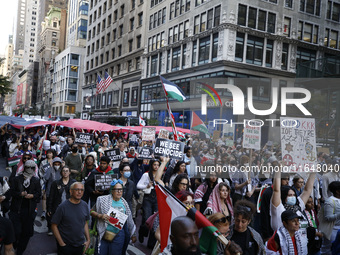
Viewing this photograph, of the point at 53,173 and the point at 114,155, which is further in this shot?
the point at 114,155

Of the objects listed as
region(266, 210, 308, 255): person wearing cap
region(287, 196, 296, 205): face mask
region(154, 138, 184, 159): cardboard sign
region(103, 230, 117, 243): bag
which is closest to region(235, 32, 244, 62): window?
region(154, 138, 184, 159): cardboard sign

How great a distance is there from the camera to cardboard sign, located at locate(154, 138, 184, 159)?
7.48 meters

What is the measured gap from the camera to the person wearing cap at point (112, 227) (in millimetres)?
5086

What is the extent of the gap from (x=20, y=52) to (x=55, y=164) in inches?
8093

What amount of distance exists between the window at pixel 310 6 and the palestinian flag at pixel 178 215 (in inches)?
1306

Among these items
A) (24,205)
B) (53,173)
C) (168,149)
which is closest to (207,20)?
(168,149)

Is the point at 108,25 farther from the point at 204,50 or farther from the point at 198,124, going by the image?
the point at 198,124

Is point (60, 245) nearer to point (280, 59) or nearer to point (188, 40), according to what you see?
point (280, 59)

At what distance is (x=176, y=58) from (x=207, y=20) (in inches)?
235

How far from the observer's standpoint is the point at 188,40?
35531mm

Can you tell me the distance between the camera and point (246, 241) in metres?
3.92

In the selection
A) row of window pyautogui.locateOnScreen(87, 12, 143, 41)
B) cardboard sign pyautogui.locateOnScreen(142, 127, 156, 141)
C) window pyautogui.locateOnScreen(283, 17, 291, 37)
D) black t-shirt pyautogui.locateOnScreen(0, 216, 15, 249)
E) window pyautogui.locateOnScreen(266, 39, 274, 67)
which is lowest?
black t-shirt pyautogui.locateOnScreen(0, 216, 15, 249)

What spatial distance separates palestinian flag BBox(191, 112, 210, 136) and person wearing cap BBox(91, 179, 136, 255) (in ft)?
6.00

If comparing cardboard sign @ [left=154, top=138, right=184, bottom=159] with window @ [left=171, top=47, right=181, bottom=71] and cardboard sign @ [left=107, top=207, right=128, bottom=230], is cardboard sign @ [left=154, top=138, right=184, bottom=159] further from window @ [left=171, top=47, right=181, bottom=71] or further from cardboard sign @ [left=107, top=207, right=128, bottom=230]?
window @ [left=171, top=47, right=181, bottom=71]
